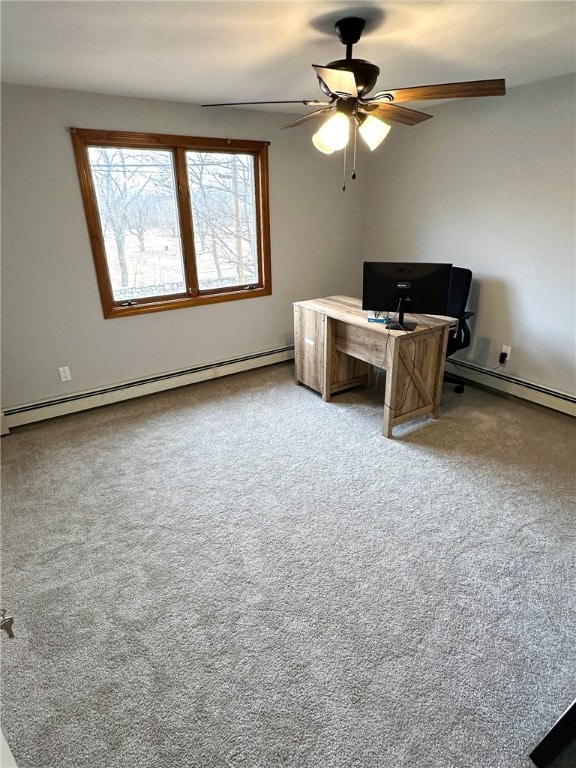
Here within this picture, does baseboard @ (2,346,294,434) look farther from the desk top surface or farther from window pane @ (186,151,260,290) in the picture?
the desk top surface

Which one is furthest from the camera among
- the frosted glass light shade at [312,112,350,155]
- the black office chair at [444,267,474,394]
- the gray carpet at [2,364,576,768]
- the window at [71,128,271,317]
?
the black office chair at [444,267,474,394]

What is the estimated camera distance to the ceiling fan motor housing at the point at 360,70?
1.89m

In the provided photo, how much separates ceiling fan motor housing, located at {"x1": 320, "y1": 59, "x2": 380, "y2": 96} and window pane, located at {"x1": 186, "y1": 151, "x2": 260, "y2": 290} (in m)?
1.87

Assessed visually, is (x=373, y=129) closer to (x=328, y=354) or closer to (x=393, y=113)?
(x=393, y=113)

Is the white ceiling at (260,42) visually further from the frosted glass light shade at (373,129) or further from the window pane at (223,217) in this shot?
the window pane at (223,217)

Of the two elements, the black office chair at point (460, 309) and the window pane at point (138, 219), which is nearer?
the window pane at point (138, 219)

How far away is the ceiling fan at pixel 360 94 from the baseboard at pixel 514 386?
2.25 m

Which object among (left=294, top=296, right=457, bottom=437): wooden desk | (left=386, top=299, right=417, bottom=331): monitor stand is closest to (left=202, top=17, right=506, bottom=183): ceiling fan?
(left=386, top=299, right=417, bottom=331): monitor stand

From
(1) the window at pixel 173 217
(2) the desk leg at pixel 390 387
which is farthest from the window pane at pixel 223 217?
(2) the desk leg at pixel 390 387

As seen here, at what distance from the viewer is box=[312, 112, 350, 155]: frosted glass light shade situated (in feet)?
6.55

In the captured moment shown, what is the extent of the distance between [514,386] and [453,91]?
2445mm

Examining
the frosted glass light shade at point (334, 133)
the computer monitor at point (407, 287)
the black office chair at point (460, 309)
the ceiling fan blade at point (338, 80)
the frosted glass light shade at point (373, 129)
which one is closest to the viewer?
the ceiling fan blade at point (338, 80)

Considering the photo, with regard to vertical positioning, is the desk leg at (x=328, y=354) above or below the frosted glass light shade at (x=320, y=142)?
below

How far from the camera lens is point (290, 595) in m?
1.82
